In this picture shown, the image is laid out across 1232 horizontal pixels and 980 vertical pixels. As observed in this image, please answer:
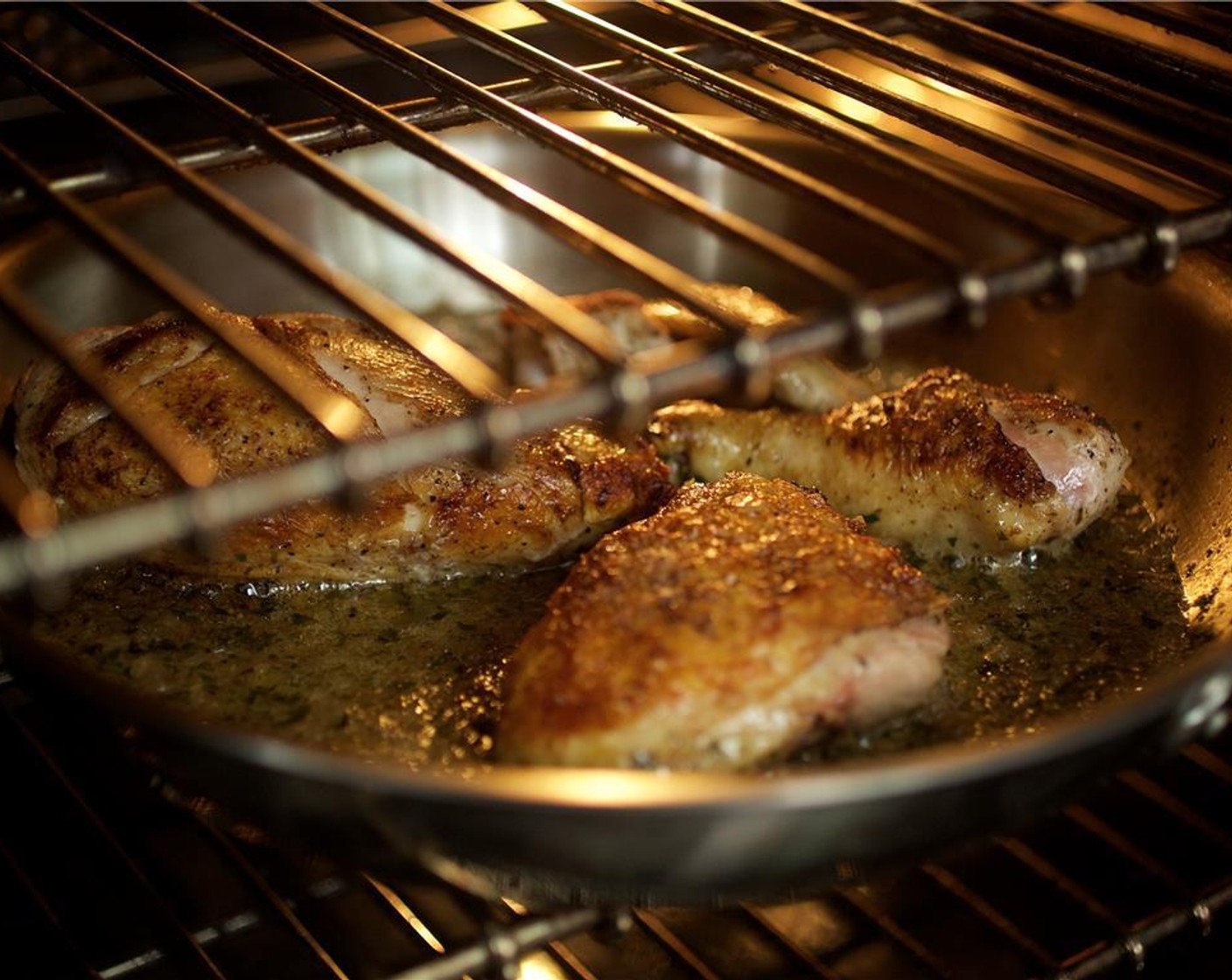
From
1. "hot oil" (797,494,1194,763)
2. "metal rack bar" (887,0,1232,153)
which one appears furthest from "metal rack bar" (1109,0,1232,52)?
"hot oil" (797,494,1194,763)

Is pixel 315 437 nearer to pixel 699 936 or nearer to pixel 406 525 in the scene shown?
pixel 406 525

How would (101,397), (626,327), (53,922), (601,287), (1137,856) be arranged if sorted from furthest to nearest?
1. (601,287)
2. (626,327)
3. (1137,856)
4. (53,922)
5. (101,397)

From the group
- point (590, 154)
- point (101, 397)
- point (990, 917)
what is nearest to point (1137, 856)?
point (990, 917)

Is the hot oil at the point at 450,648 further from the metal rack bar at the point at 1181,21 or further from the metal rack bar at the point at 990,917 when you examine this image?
the metal rack bar at the point at 1181,21

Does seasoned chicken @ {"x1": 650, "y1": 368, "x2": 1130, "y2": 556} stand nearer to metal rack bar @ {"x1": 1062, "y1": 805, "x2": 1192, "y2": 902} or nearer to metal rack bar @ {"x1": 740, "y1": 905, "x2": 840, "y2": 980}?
metal rack bar @ {"x1": 1062, "y1": 805, "x2": 1192, "y2": 902}

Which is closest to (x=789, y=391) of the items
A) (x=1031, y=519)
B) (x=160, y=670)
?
(x=1031, y=519)

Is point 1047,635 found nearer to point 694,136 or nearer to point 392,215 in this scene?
point 694,136
